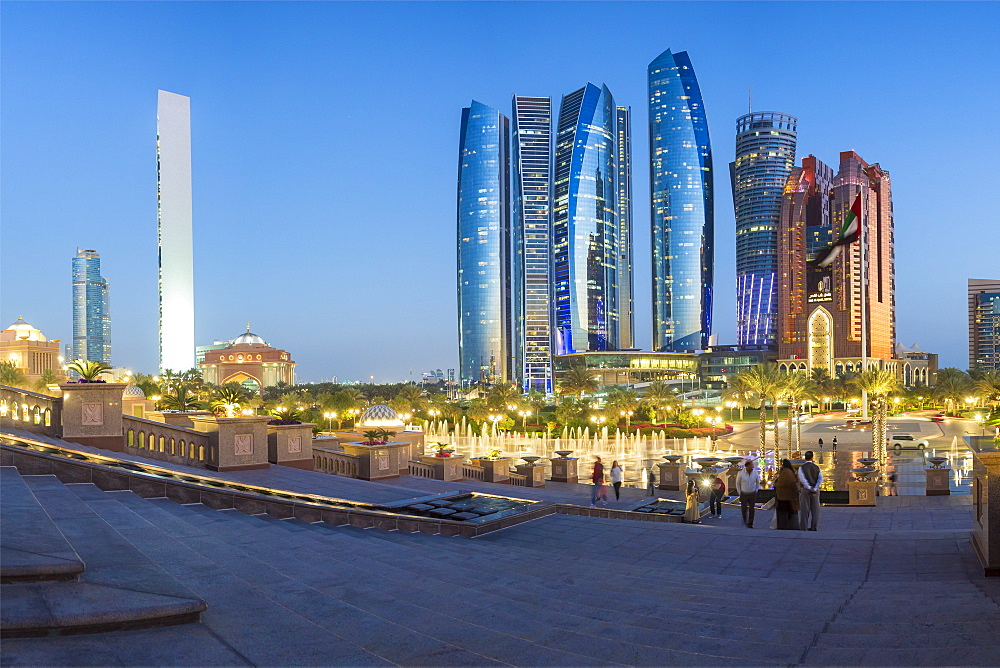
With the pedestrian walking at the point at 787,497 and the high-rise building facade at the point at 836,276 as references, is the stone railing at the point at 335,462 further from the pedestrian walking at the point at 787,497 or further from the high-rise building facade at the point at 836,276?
the high-rise building facade at the point at 836,276

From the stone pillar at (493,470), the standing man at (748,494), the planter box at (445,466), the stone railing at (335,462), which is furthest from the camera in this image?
the stone pillar at (493,470)

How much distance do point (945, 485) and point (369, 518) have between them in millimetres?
17514

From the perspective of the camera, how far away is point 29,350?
230 feet

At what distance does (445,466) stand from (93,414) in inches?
430

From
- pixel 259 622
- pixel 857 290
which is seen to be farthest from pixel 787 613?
pixel 857 290

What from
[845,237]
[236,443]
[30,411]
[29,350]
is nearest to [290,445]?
[236,443]

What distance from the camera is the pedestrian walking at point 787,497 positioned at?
12719mm

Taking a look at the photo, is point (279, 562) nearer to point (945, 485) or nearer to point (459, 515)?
point (459, 515)

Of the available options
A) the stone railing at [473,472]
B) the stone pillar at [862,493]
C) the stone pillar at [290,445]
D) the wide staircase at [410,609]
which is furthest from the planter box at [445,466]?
the wide staircase at [410,609]

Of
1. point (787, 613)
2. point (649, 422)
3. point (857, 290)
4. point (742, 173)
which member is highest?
point (742, 173)

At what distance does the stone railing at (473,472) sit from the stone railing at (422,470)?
2.05 meters

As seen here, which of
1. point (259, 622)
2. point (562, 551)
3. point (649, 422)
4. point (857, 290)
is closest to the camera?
point (259, 622)

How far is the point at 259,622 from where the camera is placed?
5.12m

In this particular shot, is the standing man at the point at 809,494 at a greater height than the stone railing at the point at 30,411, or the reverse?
the stone railing at the point at 30,411
